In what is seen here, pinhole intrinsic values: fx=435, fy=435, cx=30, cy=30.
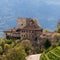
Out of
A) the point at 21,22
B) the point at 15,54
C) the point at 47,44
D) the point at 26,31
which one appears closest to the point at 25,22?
the point at 21,22

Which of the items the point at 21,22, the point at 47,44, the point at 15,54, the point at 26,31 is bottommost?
the point at 47,44

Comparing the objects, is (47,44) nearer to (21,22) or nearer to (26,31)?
(26,31)

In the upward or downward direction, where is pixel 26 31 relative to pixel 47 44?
upward

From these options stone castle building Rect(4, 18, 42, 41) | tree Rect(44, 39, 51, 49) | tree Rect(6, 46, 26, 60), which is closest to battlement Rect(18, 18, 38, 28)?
stone castle building Rect(4, 18, 42, 41)

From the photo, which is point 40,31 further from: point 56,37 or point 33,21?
point 56,37

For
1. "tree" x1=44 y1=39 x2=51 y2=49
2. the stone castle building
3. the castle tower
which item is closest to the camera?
"tree" x1=44 y1=39 x2=51 y2=49

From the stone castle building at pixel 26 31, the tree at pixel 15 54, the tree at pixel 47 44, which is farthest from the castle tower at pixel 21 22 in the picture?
the tree at pixel 15 54

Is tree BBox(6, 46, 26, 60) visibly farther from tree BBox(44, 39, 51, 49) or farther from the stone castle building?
the stone castle building

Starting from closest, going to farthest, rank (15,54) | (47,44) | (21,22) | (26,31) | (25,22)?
(15,54) < (47,44) < (26,31) < (25,22) < (21,22)
